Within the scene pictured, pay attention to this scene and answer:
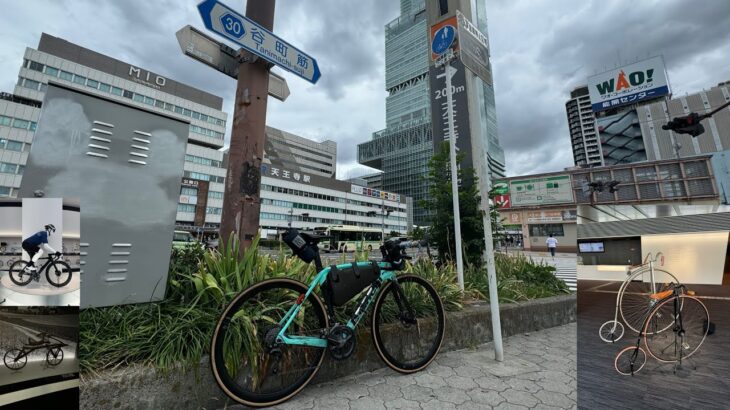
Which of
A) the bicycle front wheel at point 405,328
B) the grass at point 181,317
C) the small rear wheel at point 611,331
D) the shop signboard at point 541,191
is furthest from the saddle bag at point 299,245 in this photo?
the shop signboard at point 541,191

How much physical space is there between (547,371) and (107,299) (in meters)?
2.72

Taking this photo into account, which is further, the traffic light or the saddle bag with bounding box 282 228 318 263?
the traffic light

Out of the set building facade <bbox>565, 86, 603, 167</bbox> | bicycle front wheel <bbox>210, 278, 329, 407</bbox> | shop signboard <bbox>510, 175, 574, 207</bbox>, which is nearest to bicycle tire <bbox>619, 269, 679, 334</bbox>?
bicycle front wheel <bbox>210, 278, 329, 407</bbox>

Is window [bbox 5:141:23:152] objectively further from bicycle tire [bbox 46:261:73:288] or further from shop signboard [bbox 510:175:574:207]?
shop signboard [bbox 510:175:574:207]

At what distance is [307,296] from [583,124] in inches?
4792

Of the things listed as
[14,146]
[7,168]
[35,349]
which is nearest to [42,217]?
[35,349]

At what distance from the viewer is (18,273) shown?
17.0 inches

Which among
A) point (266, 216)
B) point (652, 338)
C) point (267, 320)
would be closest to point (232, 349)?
point (267, 320)

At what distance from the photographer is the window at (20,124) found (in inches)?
1121

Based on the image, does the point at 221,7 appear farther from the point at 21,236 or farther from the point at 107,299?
the point at 21,236

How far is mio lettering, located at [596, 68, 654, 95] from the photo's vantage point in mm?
35844

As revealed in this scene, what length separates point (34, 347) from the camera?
1.39ft

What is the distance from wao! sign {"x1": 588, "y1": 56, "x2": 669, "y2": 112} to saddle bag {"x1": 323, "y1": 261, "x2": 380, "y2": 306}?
48.6 meters

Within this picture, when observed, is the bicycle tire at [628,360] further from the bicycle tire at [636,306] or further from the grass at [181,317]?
the grass at [181,317]
